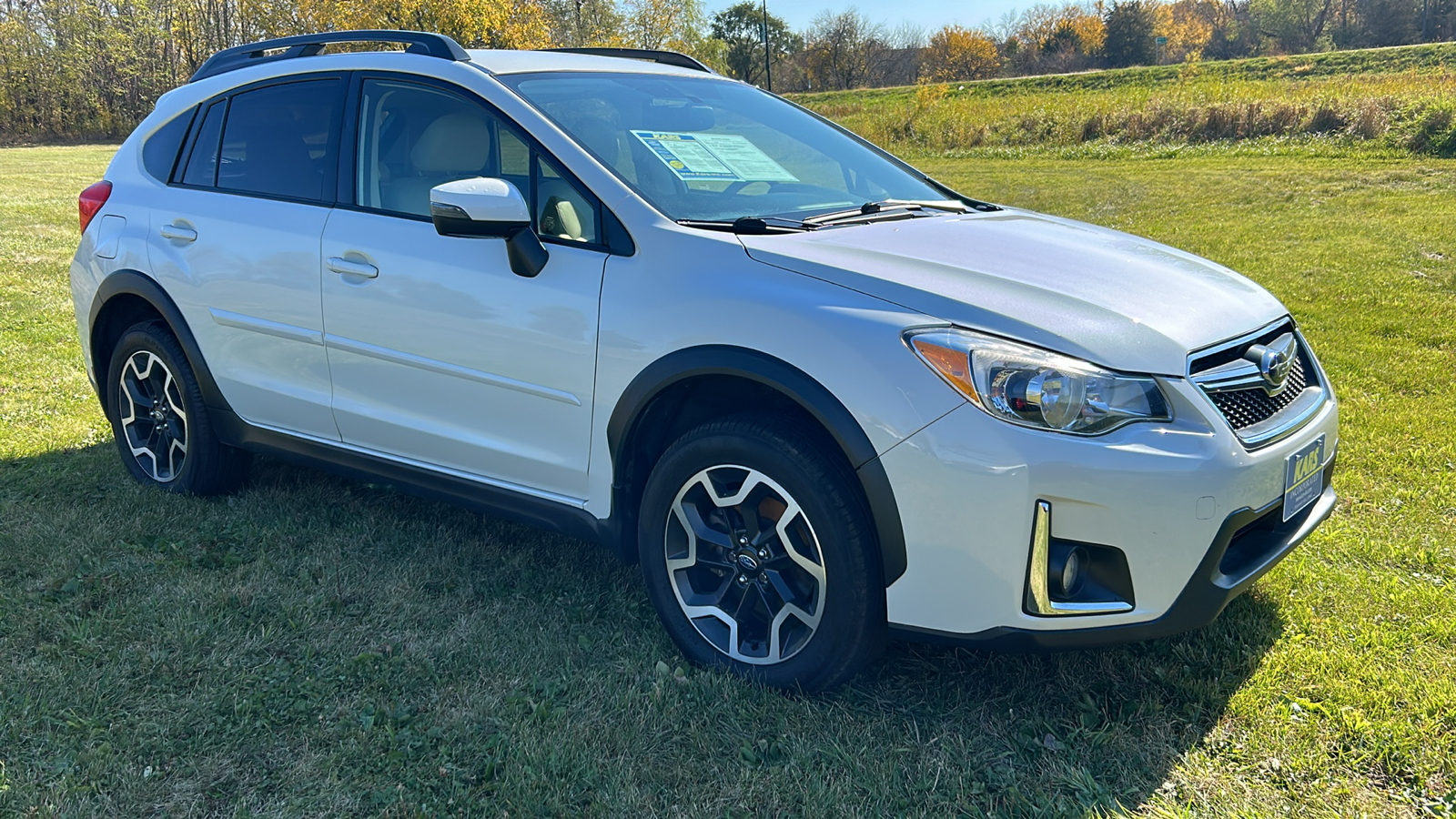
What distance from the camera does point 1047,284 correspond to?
8.78 ft

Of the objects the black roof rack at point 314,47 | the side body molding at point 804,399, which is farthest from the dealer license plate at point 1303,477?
the black roof rack at point 314,47

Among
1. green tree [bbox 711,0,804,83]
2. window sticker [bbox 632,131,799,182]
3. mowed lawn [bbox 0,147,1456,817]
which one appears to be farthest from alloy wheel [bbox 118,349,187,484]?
green tree [bbox 711,0,804,83]

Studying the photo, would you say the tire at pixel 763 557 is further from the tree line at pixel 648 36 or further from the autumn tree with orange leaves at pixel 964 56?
the autumn tree with orange leaves at pixel 964 56

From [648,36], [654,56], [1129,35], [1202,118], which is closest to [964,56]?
[1129,35]

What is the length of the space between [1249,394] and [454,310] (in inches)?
88.0

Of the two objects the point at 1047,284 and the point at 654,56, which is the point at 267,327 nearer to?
the point at 654,56

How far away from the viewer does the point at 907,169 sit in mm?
4203

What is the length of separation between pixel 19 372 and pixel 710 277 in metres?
5.87

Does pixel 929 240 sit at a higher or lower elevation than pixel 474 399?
higher

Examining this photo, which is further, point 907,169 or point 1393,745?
point 907,169

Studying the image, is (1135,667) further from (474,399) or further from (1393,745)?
(474,399)

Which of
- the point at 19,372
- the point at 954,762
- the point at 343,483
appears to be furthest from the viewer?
the point at 19,372

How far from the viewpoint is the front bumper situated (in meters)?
2.33

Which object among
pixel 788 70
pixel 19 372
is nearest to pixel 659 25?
pixel 788 70
